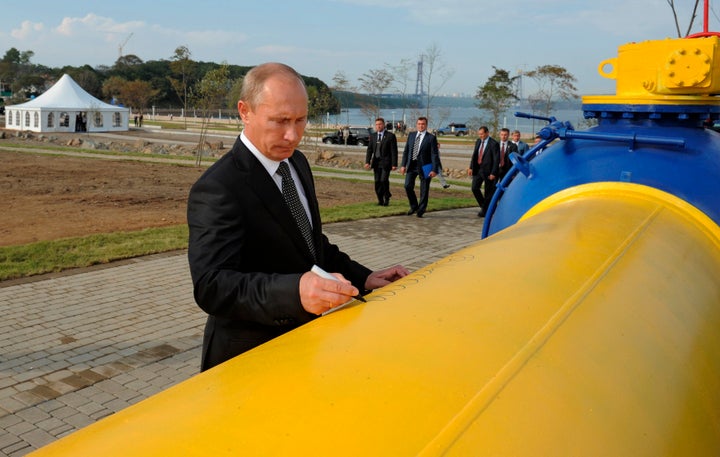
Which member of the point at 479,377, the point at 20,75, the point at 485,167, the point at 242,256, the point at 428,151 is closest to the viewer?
the point at 479,377

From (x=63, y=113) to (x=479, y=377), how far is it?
50.9 meters

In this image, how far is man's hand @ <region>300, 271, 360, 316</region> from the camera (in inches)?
67.9

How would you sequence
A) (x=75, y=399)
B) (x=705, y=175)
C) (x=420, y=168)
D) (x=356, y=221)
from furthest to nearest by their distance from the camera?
1. (x=420, y=168)
2. (x=356, y=221)
3. (x=75, y=399)
4. (x=705, y=175)

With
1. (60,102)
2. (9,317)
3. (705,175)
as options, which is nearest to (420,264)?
(9,317)

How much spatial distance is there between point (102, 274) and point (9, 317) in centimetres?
179

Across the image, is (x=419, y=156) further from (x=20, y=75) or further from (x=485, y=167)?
(x=20, y=75)

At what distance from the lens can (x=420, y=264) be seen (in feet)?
Result: 29.7

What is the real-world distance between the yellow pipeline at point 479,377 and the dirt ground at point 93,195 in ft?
32.1

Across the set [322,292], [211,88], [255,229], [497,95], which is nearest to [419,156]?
[255,229]

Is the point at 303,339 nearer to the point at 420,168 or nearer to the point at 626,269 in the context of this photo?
the point at 626,269

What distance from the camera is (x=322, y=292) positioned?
1760 mm

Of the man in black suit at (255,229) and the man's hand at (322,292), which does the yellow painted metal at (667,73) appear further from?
the man's hand at (322,292)

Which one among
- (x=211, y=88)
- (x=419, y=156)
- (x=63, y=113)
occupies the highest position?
(x=211, y=88)

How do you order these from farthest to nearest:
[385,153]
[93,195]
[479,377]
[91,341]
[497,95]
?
[497,95] < [93,195] < [385,153] < [91,341] < [479,377]
